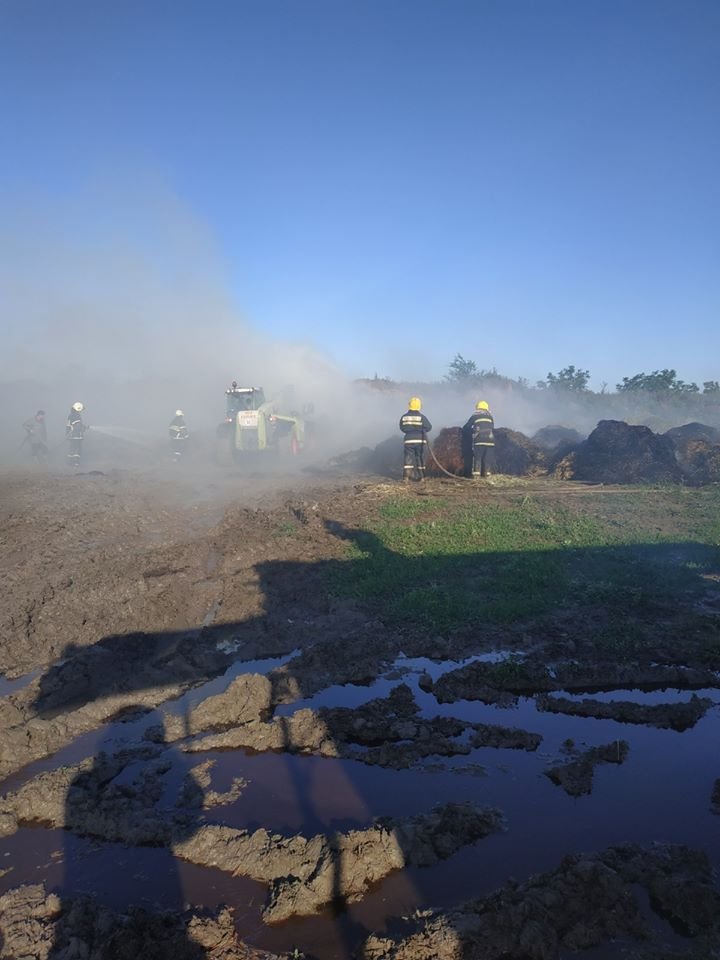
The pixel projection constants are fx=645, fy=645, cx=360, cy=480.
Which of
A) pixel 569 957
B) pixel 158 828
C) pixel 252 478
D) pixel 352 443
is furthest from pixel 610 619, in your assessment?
pixel 352 443

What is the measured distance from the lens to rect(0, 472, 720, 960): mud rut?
3.23 meters

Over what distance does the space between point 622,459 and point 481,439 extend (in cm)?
391

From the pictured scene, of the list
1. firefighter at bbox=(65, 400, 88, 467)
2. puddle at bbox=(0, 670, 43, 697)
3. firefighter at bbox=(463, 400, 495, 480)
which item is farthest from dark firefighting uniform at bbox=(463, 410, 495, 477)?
firefighter at bbox=(65, 400, 88, 467)

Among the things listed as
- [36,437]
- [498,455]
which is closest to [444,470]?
[498,455]

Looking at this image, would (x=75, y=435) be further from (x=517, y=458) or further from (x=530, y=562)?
(x=530, y=562)

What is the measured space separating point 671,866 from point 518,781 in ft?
3.80

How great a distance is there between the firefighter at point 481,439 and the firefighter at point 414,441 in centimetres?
114

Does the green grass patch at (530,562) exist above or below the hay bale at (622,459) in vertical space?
below

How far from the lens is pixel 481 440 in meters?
15.9

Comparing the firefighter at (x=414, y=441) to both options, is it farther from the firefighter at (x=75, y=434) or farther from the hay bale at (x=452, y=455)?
the firefighter at (x=75, y=434)

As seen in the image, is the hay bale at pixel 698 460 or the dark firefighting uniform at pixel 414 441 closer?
the dark firefighting uniform at pixel 414 441

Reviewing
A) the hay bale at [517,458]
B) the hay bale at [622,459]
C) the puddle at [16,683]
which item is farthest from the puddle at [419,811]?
the hay bale at [517,458]

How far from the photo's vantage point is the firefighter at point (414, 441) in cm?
1559

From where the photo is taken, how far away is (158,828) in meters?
4.04
